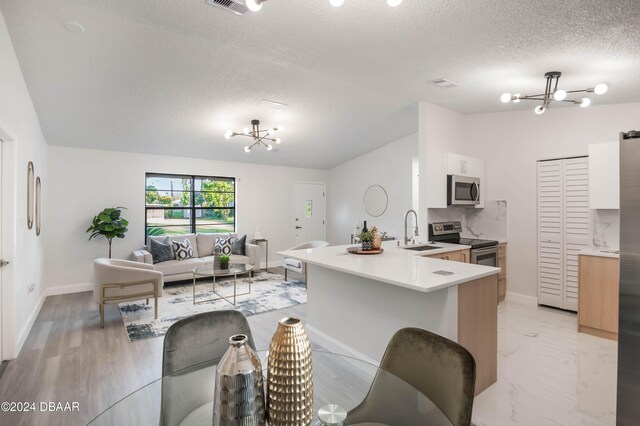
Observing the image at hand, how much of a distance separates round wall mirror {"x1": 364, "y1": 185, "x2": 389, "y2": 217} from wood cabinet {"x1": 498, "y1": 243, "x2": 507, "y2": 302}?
248 centimetres

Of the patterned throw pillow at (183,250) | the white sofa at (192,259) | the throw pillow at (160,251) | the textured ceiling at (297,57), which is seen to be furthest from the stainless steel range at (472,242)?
the throw pillow at (160,251)

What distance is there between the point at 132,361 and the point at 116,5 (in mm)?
2806

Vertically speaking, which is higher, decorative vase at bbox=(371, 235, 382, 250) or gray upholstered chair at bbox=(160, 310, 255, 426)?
decorative vase at bbox=(371, 235, 382, 250)

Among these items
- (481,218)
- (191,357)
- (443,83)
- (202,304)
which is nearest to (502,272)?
(481,218)

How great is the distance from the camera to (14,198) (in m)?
2.79

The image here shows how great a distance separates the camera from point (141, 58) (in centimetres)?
298

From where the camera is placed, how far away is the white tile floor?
202cm

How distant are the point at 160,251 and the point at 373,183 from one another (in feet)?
13.9

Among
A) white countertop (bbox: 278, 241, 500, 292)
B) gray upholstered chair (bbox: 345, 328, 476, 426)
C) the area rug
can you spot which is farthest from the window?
gray upholstered chair (bbox: 345, 328, 476, 426)

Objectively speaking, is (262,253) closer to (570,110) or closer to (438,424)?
(570,110)

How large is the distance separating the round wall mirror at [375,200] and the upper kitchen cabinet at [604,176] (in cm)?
341

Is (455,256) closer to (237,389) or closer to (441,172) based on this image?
(441,172)

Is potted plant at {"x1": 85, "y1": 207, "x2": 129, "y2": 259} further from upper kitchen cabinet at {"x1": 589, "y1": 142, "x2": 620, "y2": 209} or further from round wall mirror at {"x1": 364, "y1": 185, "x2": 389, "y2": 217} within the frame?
upper kitchen cabinet at {"x1": 589, "y1": 142, "x2": 620, "y2": 209}

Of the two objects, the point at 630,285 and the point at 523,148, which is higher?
the point at 523,148
